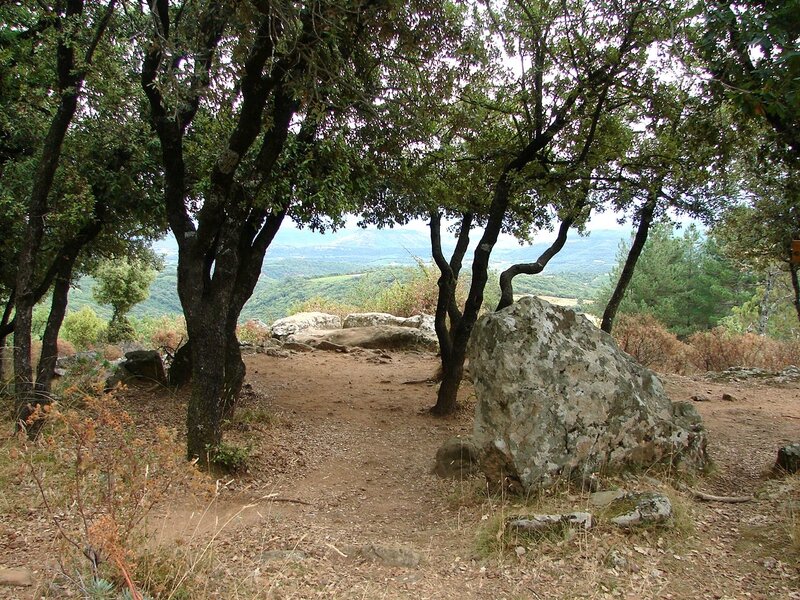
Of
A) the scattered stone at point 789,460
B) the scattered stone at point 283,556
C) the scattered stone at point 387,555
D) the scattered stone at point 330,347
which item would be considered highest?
the scattered stone at point 789,460

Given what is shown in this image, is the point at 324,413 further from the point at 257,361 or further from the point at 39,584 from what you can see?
the point at 39,584

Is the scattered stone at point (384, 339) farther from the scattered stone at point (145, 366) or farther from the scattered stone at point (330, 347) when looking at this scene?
the scattered stone at point (145, 366)

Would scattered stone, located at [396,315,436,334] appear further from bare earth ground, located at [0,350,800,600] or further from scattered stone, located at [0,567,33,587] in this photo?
scattered stone, located at [0,567,33,587]

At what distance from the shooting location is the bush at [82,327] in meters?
26.5

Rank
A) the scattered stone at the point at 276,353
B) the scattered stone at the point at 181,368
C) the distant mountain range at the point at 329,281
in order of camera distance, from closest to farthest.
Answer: the scattered stone at the point at 181,368 → the scattered stone at the point at 276,353 → the distant mountain range at the point at 329,281

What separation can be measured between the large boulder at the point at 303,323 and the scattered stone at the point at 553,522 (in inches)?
504

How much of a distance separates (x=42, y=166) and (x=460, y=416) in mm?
7069

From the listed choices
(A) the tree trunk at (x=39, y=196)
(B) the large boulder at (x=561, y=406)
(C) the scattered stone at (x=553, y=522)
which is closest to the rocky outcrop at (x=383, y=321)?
(B) the large boulder at (x=561, y=406)

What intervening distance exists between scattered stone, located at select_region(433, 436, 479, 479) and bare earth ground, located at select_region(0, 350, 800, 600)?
17 cm

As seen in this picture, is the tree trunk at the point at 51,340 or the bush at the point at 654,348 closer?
the tree trunk at the point at 51,340

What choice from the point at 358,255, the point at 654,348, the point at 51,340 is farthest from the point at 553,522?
the point at 358,255

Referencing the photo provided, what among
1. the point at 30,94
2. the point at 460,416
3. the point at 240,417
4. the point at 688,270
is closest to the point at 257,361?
the point at 240,417

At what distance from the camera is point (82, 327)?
28203 mm

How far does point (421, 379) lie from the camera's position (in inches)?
463
